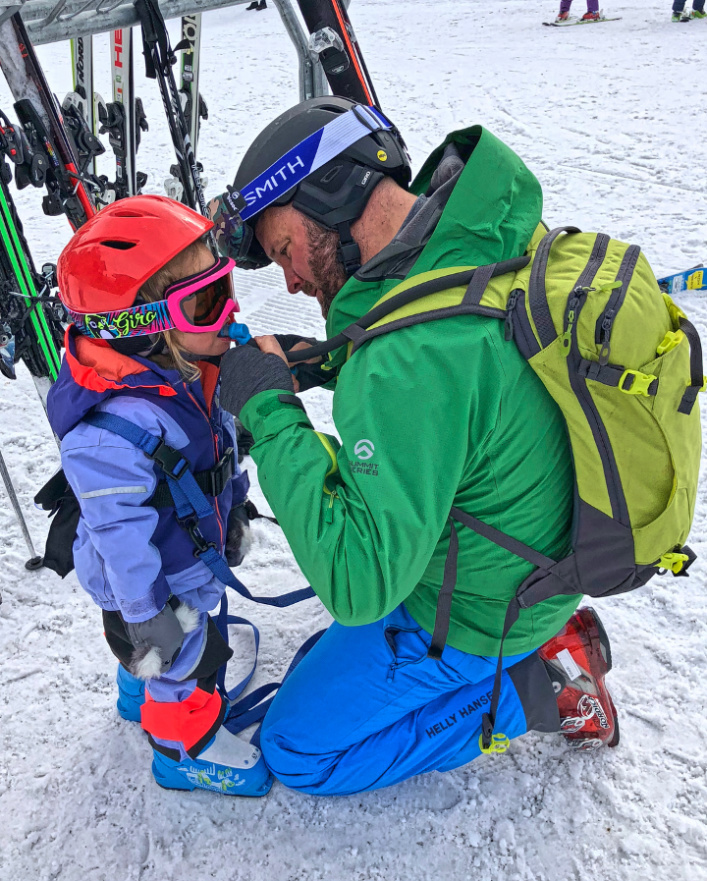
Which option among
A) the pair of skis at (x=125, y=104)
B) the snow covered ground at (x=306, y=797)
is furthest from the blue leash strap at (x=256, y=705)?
the pair of skis at (x=125, y=104)

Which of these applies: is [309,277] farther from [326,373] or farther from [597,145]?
[597,145]

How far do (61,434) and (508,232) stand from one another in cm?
130

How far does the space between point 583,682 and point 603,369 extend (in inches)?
48.3

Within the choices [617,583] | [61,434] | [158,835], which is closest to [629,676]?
[617,583]

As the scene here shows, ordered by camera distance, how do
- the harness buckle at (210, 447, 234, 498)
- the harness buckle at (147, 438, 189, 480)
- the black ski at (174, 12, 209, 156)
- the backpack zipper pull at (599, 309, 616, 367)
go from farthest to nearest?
the black ski at (174, 12, 209, 156) → the harness buckle at (210, 447, 234, 498) → the harness buckle at (147, 438, 189, 480) → the backpack zipper pull at (599, 309, 616, 367)

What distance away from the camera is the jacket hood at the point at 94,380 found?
183cm

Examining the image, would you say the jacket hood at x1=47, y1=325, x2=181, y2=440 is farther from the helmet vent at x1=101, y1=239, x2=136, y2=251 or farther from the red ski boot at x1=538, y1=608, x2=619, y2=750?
the red ski boot at x1=538, y1=608, x2=619, y2=750

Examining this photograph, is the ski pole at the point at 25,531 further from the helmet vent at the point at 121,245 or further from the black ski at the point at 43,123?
the helmet vent at the point at 121,245

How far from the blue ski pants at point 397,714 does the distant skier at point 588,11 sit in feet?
40.0

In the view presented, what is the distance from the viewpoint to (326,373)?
7.16 ft

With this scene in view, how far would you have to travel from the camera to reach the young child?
181 cm

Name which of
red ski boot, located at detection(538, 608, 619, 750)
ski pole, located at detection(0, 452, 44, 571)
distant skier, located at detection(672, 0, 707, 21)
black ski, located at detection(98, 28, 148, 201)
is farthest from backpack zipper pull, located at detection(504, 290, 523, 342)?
distant skier, located at detection(672, 0, 707, 21)

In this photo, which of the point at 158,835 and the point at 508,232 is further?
the point at 158,835

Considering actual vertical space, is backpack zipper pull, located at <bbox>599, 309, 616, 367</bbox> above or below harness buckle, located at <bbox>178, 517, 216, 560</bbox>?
above
